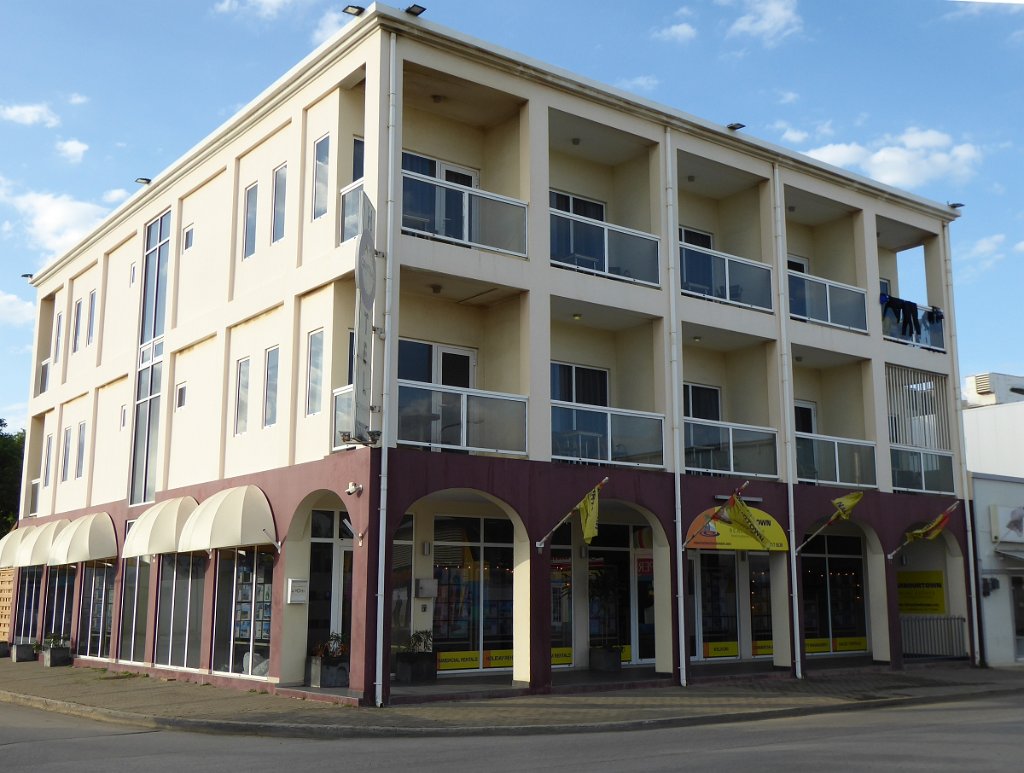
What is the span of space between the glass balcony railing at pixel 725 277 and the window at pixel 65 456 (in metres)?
18.2

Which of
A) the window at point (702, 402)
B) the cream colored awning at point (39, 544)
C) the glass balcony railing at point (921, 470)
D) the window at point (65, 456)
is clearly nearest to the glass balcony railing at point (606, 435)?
the window at point (702, 402)

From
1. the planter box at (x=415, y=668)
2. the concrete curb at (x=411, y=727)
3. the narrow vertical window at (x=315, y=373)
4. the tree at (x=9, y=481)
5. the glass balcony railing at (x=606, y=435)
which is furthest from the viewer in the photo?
the tree at (x=9, y=481)

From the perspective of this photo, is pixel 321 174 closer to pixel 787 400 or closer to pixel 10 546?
pixel 787 400

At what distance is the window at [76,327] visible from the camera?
30.1 metres

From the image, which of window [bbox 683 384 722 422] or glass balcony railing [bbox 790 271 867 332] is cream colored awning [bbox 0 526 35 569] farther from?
glass balcony railing [bbox 790 271 867 332]

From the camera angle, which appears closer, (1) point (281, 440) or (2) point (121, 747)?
(2) point (121, 747)

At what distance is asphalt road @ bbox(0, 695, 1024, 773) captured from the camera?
11.1 m

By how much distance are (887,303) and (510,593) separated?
37.8ft

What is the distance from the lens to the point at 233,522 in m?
19.0

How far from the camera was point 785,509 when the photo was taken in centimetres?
2198

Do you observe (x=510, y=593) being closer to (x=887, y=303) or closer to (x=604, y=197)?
(x=604, y=197)

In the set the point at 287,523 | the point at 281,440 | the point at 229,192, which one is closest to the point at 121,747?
the point at 287,523

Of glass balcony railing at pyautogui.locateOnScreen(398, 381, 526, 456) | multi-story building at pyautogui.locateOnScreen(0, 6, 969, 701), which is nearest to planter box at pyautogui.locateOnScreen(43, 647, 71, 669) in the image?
multi-story building at pyautogui.locateOnScreen(0, 6, 969, 701)

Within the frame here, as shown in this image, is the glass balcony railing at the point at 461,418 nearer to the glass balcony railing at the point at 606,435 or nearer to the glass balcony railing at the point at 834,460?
the glass balcony railing at the point at 606,435
